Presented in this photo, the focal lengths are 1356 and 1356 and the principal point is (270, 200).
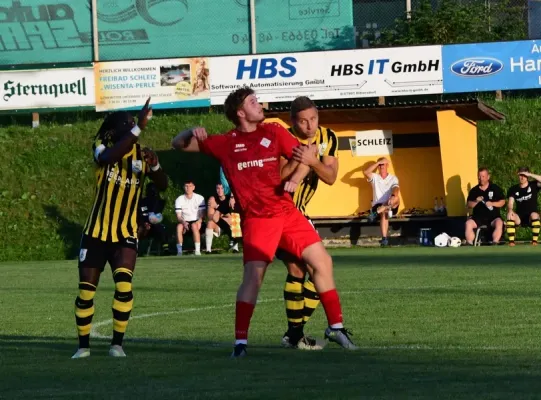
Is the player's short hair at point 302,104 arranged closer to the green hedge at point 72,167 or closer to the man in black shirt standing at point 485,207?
the man in black shirt standing at point 485,207

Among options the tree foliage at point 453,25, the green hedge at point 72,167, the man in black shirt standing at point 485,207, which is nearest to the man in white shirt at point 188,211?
the green hedge at point 72,167

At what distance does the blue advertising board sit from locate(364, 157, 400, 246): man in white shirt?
251 centimetres

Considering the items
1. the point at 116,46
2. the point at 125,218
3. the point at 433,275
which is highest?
the point at 116,46

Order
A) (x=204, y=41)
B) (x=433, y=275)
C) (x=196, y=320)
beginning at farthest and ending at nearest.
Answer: (x=204, y=41) → (x=433, y=275) → (x=196, y=320)

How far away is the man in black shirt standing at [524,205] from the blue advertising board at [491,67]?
3137 mm

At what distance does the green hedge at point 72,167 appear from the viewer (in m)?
28.7

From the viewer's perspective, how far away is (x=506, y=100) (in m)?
30.3

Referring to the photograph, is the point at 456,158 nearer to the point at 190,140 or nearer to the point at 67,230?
the point at 67,230

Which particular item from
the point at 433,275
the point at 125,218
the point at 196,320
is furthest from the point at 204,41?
the point at 125,218

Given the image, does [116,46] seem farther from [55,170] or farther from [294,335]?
[294,335]

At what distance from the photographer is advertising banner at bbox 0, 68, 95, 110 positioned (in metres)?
29.8

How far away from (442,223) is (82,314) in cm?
1839

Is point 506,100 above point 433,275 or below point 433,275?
above

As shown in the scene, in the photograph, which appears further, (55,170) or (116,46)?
(116,46)
